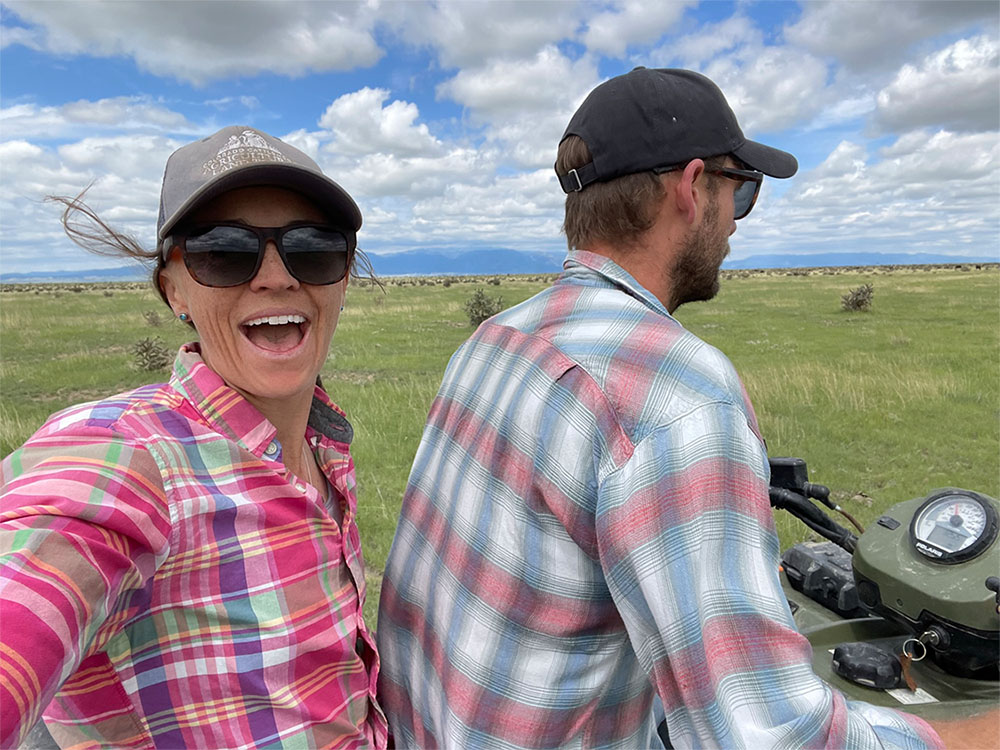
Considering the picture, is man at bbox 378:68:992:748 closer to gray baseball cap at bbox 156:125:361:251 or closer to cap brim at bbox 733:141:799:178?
cap brim at bbox 733:141:799:178

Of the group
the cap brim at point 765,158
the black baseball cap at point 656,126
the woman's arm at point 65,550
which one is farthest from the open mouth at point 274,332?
the cap brim at point 765,158

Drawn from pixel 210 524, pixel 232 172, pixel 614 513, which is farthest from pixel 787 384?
pixel 210 524

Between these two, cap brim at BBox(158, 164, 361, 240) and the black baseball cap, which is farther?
the black baseball cap

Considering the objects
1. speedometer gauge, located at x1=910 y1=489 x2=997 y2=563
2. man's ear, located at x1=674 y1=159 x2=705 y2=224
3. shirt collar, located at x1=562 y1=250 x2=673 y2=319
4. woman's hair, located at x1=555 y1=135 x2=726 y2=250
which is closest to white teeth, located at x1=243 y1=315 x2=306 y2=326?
shirt collar, located at x1=562 y1=250 x2=673 y2=319

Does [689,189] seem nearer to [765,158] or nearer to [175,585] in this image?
[765,158]

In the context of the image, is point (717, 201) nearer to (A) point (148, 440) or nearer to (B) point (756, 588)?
(B) point (756, 588)

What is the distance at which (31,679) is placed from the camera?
3.09ft

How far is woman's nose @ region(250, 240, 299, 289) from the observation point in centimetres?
150

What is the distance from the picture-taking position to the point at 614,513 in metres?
1.26

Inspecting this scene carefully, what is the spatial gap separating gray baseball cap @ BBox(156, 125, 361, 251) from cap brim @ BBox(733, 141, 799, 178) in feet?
4.26

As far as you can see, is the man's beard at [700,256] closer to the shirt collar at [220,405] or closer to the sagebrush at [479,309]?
the shirt collar at [220,405]

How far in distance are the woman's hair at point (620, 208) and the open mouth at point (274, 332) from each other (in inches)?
37.6

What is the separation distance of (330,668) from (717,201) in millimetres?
1713

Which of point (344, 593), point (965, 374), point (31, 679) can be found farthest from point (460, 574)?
point (965, 374)
